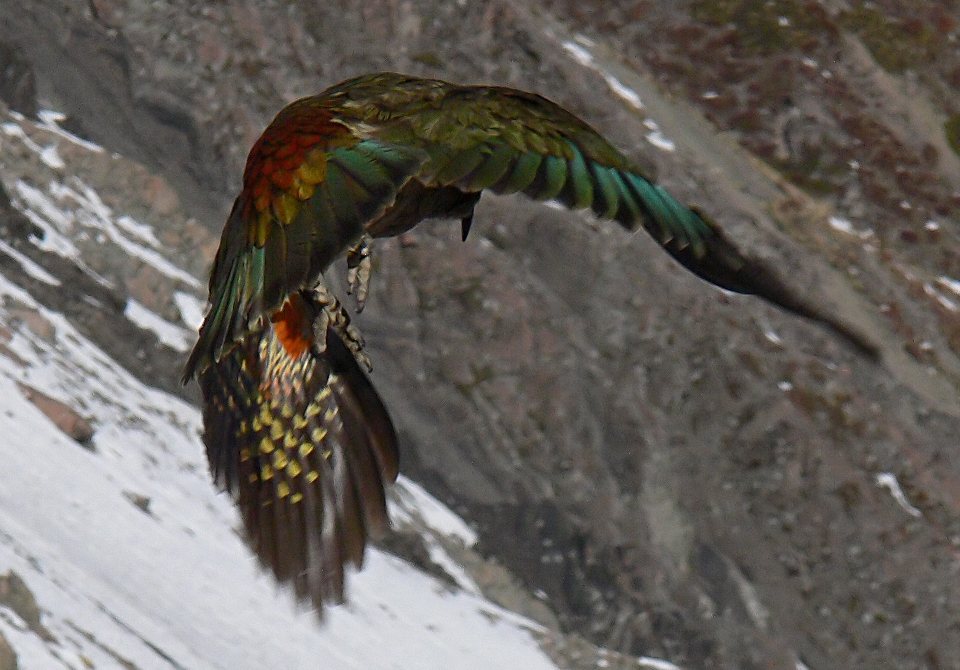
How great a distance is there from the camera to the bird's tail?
4145mm

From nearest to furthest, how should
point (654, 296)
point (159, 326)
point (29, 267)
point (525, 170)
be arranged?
point (525, 170) < point (654, 296) < point (29, 267) < point (159, 326)

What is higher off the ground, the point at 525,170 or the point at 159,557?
the point at 525,170

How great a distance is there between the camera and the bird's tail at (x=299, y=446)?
13.6 ft

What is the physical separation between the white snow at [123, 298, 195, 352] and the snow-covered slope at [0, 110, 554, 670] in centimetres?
5

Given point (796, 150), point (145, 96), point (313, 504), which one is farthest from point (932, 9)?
point (313, 504)

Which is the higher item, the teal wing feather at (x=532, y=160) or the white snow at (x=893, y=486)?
the teal wing feather at (x=532, y=160)

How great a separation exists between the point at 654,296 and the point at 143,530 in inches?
460

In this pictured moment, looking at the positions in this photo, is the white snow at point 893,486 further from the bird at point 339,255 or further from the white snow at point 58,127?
the bird at point 339,255

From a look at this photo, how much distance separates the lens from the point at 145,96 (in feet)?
119

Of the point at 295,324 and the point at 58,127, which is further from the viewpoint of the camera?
the point at 58,127

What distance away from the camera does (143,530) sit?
2988 centimetres

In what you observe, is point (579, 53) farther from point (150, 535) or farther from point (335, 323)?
point (335, 323)

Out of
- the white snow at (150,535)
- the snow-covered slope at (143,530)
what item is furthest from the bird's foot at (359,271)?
the snow-covered slope at (143,530)

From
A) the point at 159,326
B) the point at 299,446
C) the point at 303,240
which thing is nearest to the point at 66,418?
the point at 159,326
